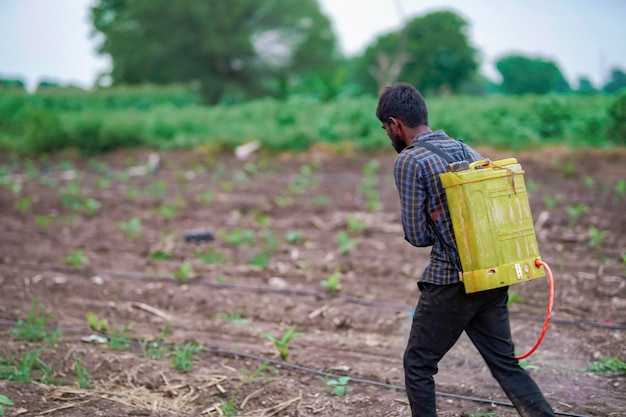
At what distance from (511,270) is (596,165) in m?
9.70

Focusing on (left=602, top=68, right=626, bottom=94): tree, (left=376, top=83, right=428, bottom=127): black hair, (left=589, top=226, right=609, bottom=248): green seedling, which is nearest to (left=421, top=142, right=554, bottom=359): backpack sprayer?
(left=376, top=83, right=428, bottom=127): black hair

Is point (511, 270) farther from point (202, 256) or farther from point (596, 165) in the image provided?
point (596, 165)

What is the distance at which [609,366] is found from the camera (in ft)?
13.6

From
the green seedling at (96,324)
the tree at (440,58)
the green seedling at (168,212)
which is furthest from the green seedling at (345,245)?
the tree at (440,58)

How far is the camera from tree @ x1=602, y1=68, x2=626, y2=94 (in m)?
13.5

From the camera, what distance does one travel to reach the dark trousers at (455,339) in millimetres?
2969

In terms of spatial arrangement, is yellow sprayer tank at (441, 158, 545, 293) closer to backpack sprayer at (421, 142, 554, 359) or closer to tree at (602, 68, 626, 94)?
backpack sprayer at (421, 142, 554, 359)

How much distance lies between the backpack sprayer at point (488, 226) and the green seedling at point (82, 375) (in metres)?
2.51

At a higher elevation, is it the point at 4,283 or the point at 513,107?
the point at 513,107

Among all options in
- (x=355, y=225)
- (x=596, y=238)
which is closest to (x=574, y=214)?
(x=596, y=238)

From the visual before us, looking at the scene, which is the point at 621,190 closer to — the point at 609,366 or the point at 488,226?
the point at 609,366

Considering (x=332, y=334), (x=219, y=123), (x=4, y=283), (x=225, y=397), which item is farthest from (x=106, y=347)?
(x=219, y=123)

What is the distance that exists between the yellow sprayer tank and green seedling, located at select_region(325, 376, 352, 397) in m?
1.42

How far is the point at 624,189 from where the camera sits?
30.4 ft
